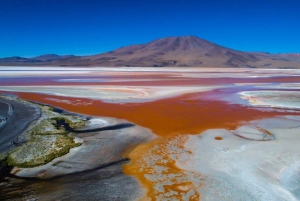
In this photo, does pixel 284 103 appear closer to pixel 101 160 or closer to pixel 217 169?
pixel 217 169

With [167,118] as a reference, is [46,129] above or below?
above

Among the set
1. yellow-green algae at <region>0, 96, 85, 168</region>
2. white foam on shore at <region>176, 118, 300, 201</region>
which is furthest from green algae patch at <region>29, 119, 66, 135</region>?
white foam on shore at <region>176, 118, 300, 201</region>

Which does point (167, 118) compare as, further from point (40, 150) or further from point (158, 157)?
point (40, 150)

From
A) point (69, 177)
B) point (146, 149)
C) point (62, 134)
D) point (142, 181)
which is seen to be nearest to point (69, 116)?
point (62, 134)

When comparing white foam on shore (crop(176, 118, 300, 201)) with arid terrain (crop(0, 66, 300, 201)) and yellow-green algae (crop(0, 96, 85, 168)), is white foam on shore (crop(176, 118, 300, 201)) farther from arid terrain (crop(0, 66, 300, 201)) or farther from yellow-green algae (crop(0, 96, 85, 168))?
yellow-green algae (crop(0, 96, 85, 168))

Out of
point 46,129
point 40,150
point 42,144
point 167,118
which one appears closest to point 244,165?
point 167,118

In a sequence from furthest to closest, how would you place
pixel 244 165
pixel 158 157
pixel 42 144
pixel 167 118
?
pixel 167 118
pixel 42 144
pixel 158 157
pixel 244 165

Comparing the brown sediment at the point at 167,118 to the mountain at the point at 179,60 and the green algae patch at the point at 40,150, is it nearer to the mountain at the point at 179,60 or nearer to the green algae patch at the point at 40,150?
the green algae patch at the point at 40,150
